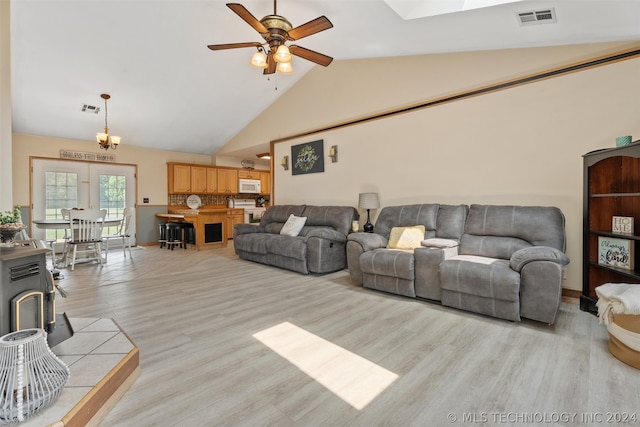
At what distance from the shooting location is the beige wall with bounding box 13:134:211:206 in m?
6.00

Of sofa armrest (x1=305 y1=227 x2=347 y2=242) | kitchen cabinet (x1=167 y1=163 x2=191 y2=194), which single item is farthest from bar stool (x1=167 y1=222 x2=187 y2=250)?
sofa armrest (x1=305 y1=227 x2=347 y2=242)

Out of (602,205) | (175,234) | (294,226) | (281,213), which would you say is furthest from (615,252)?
(175,234)

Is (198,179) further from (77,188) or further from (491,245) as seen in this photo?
(491,245)

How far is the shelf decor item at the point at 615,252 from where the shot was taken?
8.52ft

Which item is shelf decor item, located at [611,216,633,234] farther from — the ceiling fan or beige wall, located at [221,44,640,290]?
the ceiling fan

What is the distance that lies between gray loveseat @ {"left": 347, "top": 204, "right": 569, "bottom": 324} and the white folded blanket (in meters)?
0.27

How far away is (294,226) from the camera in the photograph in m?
5.04

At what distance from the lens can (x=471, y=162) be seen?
3723mm

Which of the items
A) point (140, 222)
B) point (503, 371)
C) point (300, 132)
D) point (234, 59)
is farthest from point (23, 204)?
point (503, 371)

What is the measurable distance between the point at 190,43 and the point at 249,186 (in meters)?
5.30

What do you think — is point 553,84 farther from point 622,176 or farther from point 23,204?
point 23,204

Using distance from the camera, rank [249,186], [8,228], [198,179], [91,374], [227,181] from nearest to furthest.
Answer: [91,374]
[8,228]
[198,179]
[227,181]
[249,186]

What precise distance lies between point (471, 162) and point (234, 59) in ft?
13.8

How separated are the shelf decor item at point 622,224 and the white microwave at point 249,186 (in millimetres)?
8367
